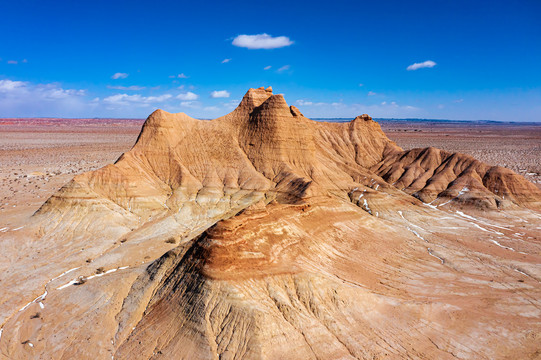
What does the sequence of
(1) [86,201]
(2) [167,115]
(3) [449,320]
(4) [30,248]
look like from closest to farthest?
(3) [449,320] → (4) [30,248] → (1) [86,201] → (2) [167,115]

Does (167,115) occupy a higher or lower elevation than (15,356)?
higher

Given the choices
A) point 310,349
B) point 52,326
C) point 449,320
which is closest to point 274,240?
point 310,349

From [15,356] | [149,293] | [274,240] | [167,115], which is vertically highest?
[167,115]

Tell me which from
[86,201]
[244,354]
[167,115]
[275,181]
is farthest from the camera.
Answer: [167,115]

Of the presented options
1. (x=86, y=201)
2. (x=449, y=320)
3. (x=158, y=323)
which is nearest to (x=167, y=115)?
(x=86, y=201)

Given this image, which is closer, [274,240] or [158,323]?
[158,323]

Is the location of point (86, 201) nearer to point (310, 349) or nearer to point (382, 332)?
point (310, 349)

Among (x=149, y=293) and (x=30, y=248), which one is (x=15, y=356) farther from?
(x=30, y=248)
